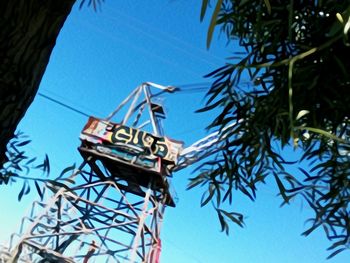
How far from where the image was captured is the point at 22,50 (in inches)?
50.0

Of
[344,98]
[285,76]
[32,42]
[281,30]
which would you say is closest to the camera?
[32,42]

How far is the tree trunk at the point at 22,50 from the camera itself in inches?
49.0

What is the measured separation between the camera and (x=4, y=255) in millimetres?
13930

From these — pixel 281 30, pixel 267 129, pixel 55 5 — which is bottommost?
pixel 55 5

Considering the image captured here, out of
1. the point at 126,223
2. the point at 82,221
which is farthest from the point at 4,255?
the point at 126,223

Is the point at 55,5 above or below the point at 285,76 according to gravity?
below

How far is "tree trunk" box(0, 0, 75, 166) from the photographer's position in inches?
49.0

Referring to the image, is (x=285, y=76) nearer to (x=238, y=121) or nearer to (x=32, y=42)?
(x=238, y=121)

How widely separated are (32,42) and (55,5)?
0.45 feet

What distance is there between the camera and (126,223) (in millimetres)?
14805

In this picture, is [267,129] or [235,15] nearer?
[267,129]

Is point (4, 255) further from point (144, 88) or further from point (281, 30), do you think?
point (281, 30)

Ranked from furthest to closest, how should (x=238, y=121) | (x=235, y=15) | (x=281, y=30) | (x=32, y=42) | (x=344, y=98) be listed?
(x=235, y=15) → (x=238, y=121) → (x=281, y=30) → (x=344, y=98) → (x=32, y=42)

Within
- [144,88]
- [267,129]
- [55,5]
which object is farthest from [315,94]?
[144,88]
